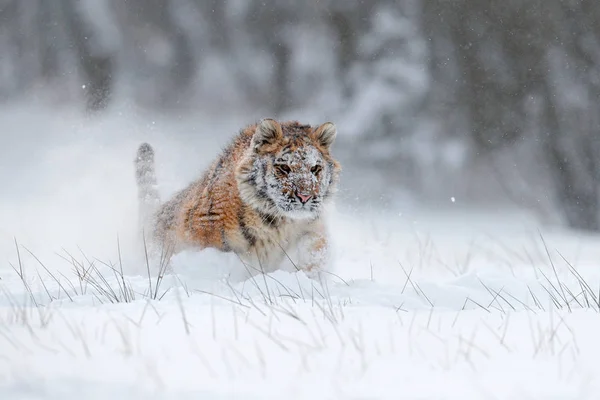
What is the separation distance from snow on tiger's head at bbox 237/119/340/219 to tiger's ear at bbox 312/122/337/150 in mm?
167

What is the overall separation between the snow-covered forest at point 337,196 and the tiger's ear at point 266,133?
0.97 metres

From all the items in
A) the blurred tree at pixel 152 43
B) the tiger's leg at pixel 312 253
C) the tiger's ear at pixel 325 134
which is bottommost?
the tiger's leg at pixel 312 253

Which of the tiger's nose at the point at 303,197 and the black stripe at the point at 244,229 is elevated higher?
the tiger's nose at the point at 303,197

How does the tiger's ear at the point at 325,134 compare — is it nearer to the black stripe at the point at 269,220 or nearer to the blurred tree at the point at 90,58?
the black stripe at the point at 269,220

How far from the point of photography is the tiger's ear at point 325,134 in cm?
566

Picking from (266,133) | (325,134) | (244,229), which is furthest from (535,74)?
(244,229)

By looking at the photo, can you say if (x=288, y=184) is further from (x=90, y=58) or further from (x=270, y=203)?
(x=90, y=58)

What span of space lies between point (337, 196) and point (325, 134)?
0.60 meters

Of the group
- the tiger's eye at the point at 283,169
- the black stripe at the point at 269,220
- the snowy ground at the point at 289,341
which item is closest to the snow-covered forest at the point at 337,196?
the snowy ground at the point at 289,341

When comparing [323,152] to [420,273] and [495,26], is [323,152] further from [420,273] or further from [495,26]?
[495,26]

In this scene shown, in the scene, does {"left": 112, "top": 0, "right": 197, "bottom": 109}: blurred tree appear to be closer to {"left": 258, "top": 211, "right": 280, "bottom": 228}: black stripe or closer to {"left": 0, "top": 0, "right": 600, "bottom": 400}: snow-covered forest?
{"left": 0, "top": 0, "right": 600, "bottom": 400}: snow-covered forest

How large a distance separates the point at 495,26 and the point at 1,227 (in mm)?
9283

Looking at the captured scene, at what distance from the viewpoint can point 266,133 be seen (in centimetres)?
541

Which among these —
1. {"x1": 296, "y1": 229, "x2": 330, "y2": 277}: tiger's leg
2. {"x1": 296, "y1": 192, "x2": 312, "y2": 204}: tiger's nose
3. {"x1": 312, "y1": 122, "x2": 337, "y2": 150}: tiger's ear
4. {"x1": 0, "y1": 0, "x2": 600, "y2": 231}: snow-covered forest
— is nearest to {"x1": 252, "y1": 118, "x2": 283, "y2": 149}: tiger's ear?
{"x1": 312, "y1": 122, "x2": 337, "y2": 150}: tiger's ear
